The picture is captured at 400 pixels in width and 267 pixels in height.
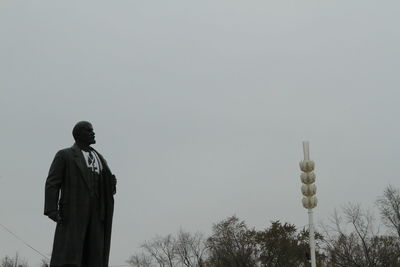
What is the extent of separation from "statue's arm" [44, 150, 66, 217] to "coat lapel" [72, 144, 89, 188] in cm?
16

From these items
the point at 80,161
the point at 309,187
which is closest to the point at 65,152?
the point at 80,161

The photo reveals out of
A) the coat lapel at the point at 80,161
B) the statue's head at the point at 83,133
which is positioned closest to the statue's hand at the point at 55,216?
the coat lapel at the point at 80,161

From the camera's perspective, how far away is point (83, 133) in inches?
272

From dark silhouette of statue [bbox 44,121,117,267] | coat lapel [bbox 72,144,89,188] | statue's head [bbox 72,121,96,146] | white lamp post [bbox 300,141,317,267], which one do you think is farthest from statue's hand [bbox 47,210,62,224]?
white lamp post [bbox 300,141,317,267]

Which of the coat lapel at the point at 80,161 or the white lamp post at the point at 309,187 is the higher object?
the white lamp post at the point at 309,187

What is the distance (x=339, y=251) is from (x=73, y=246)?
36371 mm

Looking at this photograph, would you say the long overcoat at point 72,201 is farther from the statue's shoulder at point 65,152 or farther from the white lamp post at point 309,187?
the white lamp post at point 309,187

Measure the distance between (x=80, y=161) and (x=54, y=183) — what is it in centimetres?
43

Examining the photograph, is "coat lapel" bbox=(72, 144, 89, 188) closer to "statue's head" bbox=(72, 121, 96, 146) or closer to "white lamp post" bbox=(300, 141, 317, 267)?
"statue's head" bbox=(72, 121, 96, 146)

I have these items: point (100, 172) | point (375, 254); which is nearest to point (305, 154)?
point (100, 172)

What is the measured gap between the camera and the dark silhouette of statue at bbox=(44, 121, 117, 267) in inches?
247

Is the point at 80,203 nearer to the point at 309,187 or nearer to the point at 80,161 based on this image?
the point at 80,161

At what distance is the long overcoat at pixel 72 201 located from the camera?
20.5 feet

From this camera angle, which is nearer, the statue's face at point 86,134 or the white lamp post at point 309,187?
the statue's face at point 86,134
